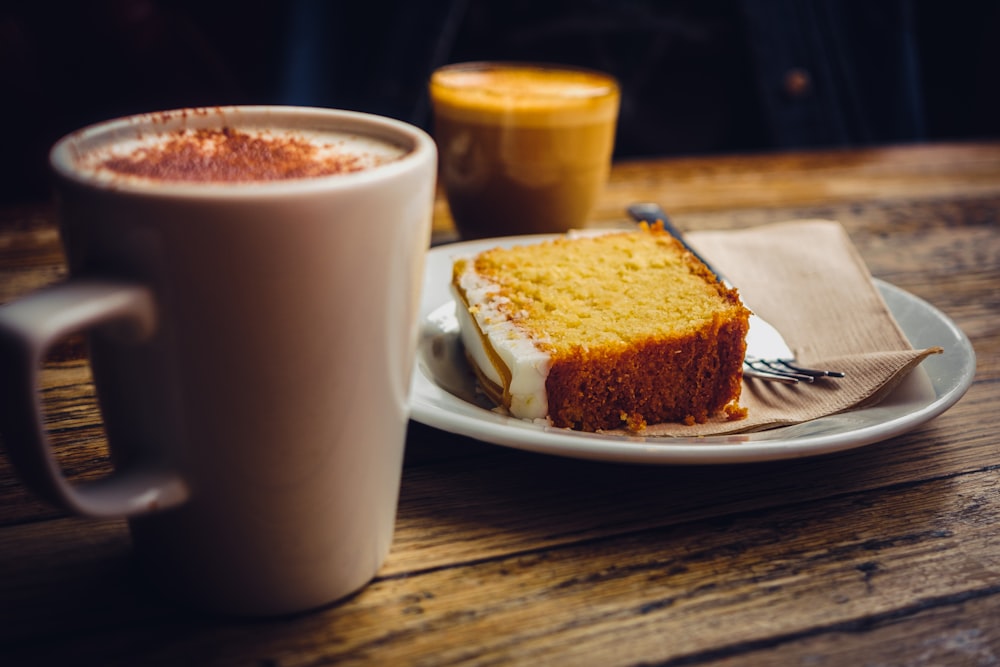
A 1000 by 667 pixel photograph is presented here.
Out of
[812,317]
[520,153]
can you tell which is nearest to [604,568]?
[812,317]

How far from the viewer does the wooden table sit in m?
0.43

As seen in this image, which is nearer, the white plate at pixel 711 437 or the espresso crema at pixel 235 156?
the espresso crema at pixel 235 156

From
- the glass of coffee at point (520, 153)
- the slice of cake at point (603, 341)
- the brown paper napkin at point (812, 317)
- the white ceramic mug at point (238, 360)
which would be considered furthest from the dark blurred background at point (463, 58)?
the white ceramic mug at point (238, 360)

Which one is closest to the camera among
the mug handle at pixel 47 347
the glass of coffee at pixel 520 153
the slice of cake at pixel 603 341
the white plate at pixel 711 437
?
the mug handle at pixel 47 347

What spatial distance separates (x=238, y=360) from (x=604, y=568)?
0.81 feet

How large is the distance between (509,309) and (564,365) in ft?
0.32

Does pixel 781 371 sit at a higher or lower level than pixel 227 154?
lower

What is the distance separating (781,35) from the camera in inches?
83.6

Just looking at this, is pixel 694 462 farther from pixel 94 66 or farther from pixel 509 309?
pixel 94 66

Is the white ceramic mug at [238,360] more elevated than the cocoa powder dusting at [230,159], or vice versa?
the cocoa powder dusting at [230,159]

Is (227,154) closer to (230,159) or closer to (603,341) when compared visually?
(230,159)

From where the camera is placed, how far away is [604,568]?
487mm

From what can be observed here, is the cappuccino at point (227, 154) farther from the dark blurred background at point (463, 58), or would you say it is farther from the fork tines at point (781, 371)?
the dark blurred background at point (463, 58)

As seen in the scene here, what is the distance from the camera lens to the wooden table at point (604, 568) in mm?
425
